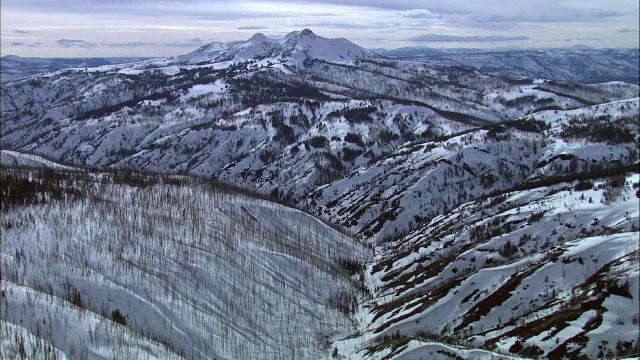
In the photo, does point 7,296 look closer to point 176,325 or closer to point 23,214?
point 176,325

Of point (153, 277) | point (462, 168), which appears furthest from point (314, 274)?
point (462, 168)

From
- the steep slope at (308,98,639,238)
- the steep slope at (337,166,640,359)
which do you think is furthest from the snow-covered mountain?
the steep slope at (308,98,639,238)

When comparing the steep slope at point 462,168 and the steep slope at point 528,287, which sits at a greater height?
the steep slope at point 528,287

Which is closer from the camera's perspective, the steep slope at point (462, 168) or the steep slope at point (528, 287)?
the steep slope at point (528, 287)

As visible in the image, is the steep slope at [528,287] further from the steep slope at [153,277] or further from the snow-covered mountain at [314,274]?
the steep slope at [153,277]

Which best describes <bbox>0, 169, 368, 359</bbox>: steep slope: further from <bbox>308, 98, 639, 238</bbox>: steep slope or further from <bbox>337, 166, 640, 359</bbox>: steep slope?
<bbox>308, 98, 639, 238</bbox>: steep slope

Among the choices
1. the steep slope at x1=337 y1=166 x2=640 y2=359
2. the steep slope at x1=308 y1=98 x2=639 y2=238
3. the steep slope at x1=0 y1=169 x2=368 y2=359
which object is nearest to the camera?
the steep slope at x1=0 y1=169 x2=368 y2=359

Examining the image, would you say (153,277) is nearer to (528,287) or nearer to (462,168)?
(528,287)

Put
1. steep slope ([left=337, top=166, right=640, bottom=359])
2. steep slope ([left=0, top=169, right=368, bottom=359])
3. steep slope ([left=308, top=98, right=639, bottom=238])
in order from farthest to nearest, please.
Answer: steep slope ([left=308, top=98, right=639, bottom=238])
steep slope ([left=337, top=166, right=640, bottom=359])
steep slope ([left=0, top=169, right=368, bottom=359])

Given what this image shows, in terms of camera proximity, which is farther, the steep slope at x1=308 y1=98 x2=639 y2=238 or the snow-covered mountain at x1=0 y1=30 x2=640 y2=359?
the steep slope at x1=308 y1=98 x2=639 y2=238

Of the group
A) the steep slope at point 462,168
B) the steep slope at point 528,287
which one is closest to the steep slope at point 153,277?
the steep slope at point 528,287
